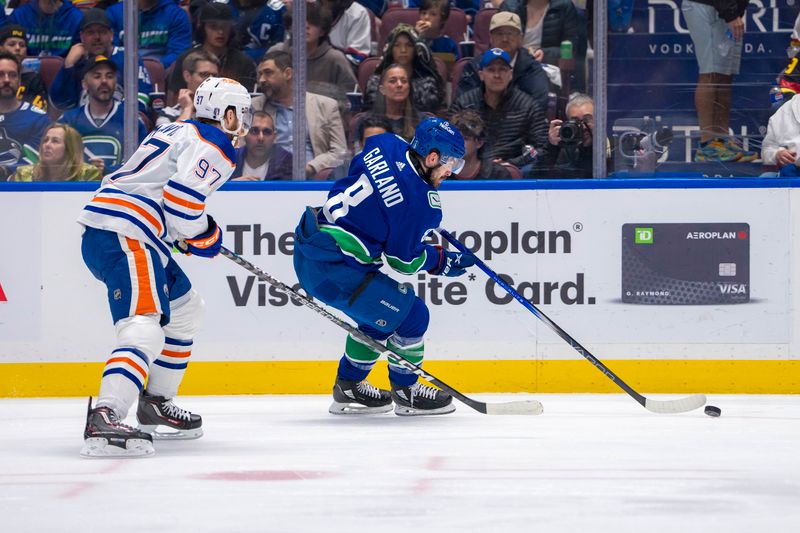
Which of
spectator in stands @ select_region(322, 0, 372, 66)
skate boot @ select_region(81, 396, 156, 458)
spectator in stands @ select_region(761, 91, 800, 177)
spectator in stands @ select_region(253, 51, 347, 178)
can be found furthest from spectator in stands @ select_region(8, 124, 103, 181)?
spectator in stands @ select_region(761, 91, 800, 177)

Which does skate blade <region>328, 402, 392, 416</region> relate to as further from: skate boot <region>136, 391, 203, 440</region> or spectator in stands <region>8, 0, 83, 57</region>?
spectator in stands <region>8, 0, 83, 57</region>

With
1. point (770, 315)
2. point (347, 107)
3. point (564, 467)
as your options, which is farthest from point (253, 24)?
point (564, 467)

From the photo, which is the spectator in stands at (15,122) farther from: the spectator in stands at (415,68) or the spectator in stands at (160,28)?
the spectator in stands at (415,68)

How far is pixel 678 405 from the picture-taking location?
434 centimetres

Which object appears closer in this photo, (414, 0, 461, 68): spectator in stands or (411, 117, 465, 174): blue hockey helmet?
(411, 117, 465, 174): blue hockey helmet

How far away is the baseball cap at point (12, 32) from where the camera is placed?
17.8ft

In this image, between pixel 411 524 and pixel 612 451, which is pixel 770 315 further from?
pixel 411 524

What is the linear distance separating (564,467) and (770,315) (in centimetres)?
222

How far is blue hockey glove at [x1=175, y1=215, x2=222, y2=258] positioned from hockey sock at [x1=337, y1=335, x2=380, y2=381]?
0.92m

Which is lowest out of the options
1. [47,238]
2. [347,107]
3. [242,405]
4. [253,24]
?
[242,405]

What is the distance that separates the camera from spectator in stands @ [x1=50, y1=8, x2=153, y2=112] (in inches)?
212

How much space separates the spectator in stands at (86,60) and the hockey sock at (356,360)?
5.54ft

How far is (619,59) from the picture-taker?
529cm

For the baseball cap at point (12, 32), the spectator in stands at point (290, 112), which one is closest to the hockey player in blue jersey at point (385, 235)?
the spectator in stands at point (290, 112)
